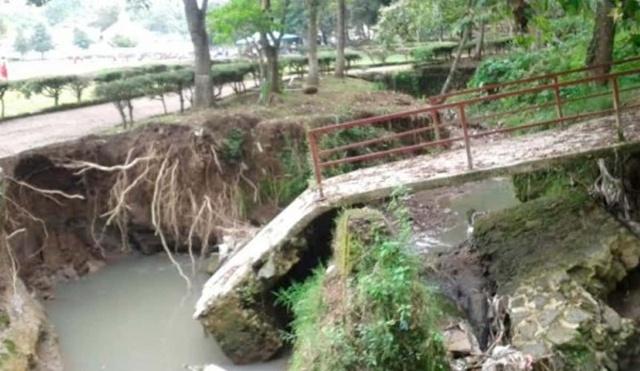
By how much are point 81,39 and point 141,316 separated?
5921 cm

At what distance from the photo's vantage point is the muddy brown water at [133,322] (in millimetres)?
10312

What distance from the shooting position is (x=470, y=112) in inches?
826

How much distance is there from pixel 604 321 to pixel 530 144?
3105 millimetres

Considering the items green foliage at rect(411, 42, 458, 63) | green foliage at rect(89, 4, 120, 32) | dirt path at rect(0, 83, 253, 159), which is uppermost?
green foliage at rect(89, 4, 120, 32)

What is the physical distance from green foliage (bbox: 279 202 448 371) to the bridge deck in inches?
71.9

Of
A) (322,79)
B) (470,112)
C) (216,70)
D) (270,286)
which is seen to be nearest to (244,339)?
(270,286)

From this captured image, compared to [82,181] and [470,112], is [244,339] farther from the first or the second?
[470,112]

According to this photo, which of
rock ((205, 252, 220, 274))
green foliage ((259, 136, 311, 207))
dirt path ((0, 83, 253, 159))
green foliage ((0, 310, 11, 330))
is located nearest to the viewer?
green foliage ((0, 310, 11, 330))

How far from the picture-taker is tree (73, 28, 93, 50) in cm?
6488

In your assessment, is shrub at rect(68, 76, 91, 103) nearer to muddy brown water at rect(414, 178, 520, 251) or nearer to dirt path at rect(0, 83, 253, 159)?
dirt path at rect(0, 83, 253, 159)

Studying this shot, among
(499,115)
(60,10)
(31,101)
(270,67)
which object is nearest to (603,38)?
(499,115)

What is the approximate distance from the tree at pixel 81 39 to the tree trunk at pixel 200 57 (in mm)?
52043

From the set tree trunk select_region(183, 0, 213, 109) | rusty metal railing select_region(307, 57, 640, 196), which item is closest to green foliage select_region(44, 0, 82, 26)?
tree trunk select_region(183, 0, 213, 109)

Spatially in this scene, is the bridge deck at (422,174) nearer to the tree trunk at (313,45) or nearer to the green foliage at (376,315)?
the green foliage at (376,315)
